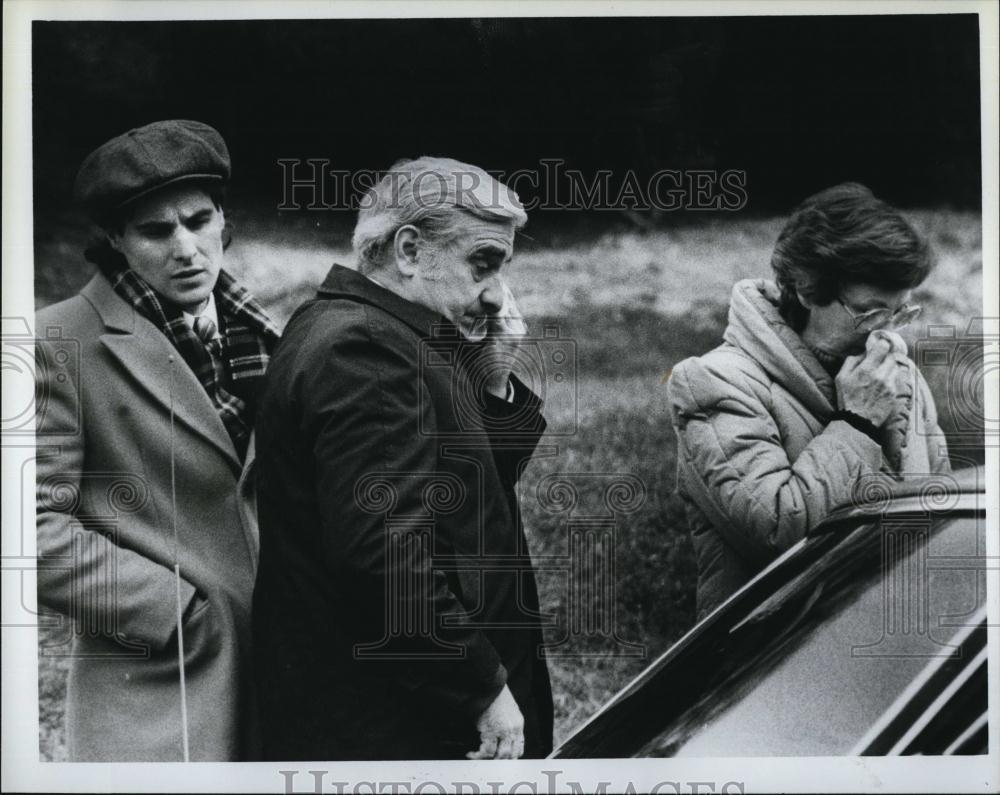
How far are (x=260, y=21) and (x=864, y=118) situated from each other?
2.18 metres

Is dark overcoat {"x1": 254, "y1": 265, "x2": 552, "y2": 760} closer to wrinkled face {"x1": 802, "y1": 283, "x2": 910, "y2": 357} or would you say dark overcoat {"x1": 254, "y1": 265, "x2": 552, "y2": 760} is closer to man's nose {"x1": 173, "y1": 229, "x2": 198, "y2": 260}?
man's nose {"x1": 173, "y1": 229, "x2": 198, "y2": 260}

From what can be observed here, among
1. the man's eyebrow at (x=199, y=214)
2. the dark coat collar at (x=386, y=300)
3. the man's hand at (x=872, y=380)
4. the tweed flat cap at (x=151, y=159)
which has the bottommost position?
the man's hand at (x=872, y=380)

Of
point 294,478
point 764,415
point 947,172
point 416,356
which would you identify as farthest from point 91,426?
point 947,172

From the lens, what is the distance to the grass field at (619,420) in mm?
5293

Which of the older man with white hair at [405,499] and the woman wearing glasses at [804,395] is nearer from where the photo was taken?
the older man with white hair at [405,499]

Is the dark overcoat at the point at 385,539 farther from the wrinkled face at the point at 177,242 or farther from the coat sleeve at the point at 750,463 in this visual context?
the coat sleeve at the point at 750,463

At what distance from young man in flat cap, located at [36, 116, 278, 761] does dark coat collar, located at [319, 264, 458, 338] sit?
0.28m

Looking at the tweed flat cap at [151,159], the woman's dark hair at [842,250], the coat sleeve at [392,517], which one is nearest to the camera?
the coat sleeve at [392,517]

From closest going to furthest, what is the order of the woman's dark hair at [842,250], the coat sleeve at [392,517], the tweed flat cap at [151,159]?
the coat sleeve at [392,517] → the tweed flat cap at [151,159] → the woman's dark hair at [842,250]

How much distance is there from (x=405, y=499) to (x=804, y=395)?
4.84 feet

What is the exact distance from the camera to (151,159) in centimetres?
520

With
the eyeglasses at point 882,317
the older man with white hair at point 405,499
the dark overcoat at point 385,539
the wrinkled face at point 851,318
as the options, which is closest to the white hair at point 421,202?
the older man with white hair at point 405,499

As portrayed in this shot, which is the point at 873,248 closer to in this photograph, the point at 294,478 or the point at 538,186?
the point at 538,186

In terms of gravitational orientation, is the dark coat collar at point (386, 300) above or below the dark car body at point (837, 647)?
above
